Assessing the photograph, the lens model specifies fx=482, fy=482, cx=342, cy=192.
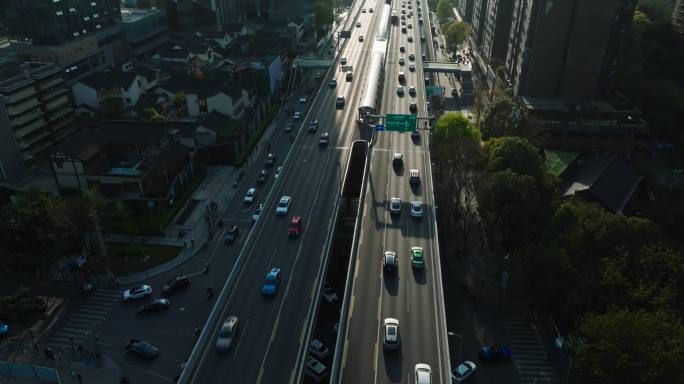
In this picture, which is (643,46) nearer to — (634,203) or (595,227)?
(634,203)

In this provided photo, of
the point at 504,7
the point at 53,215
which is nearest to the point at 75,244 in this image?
the point at 53,215

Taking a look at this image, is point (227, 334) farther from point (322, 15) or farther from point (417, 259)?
point (322, 15)

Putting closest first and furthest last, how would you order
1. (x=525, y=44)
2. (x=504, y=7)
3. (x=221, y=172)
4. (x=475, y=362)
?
(x=475, y=362)
(x=221, y=172)
(x=525, y=44)
(x=504, y=7)

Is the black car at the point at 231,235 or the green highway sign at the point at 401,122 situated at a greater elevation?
the green highway sign at the point at 401,122

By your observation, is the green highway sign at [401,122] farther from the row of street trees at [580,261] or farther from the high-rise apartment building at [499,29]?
the high-rise apartment building at [499,29]

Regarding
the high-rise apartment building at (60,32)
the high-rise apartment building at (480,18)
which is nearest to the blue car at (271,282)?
the high-rise apartment building at (60,32)

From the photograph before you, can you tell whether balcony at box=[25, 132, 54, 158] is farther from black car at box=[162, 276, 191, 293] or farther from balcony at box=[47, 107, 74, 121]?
Result: black car at box=[162, 276, 191, 293]
